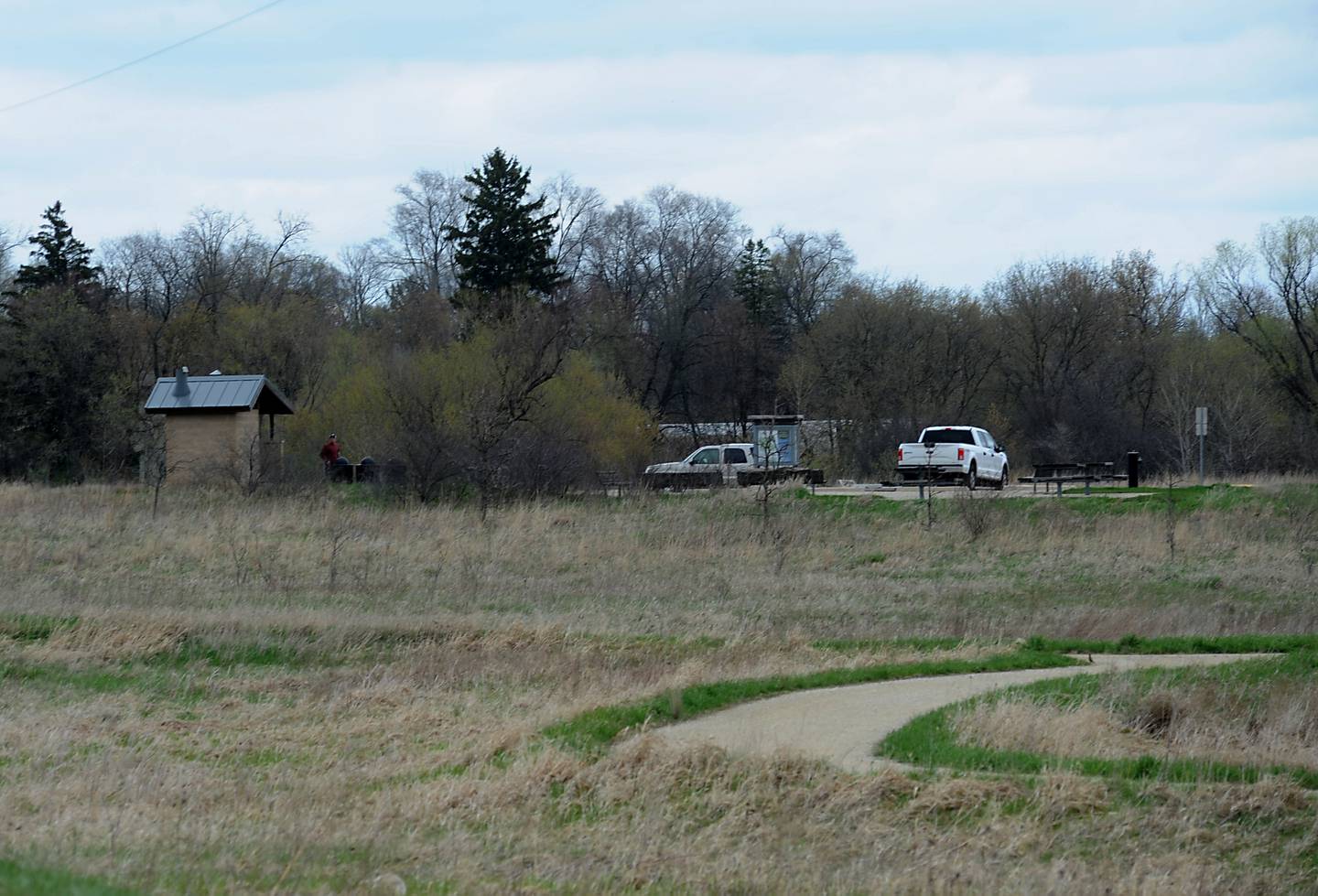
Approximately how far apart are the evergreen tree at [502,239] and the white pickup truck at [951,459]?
2513cm

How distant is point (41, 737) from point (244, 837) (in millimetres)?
4412

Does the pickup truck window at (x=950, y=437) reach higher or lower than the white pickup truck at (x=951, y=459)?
higher

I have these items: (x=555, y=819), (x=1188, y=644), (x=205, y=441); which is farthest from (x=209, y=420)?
(x=555, y=819)

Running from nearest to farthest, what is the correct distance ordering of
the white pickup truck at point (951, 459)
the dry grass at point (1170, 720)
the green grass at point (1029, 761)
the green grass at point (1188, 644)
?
the green grass at point (1029, 761) → the dry grass at point (1170, 720) → the green grass at point (1188, 644) → the white pickup truck at point (951, 459)

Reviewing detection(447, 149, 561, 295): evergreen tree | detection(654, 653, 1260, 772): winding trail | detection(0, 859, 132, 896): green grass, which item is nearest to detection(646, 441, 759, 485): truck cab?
detection(447, 149, 561, 295): evergreen tree

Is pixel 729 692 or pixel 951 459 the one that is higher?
pixel 951 459

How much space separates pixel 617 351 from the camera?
7000 centimetres

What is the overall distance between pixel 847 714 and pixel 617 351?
190 feet

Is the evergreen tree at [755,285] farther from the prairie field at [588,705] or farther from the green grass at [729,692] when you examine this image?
the green grass at [729,692]

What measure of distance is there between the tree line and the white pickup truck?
32.5 feet

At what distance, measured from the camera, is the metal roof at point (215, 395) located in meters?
41.9

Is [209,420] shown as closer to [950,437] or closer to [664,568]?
[664,568]

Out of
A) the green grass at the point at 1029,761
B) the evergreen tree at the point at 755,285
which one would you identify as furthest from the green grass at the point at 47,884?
the evergreen tree at the point at 755,285

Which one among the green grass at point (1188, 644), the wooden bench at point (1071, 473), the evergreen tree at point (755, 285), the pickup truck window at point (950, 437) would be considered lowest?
the green grass at point (1188, 644)
